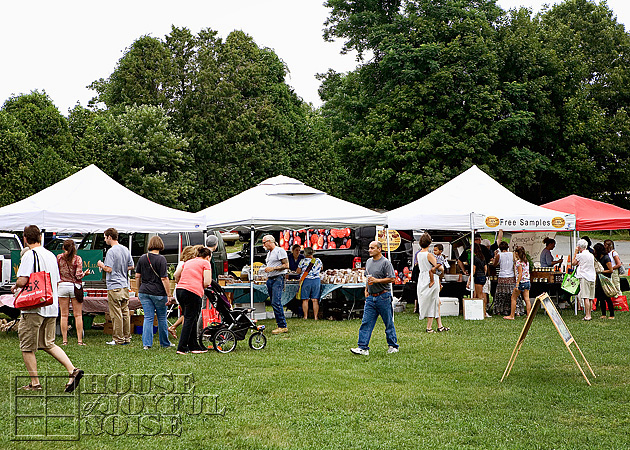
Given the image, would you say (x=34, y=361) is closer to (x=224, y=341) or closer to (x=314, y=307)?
(x=224, y=341)

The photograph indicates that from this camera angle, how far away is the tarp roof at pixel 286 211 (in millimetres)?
14758

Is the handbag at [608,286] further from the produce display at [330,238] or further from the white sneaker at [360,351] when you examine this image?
the white sneaker at [360,351]

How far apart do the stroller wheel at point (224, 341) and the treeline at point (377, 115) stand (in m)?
17.8

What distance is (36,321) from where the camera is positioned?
25.2 feet

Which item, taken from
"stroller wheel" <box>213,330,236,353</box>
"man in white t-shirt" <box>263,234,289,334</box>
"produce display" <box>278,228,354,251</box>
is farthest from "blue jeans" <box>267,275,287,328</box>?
"produce display" <box>278,228,354,251</box>

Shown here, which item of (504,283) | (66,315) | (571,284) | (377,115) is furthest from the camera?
(377,115)

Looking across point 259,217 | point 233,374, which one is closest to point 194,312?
point 233,374

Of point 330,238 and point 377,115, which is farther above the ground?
point 377,115

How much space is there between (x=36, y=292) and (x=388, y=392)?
3.86 metres

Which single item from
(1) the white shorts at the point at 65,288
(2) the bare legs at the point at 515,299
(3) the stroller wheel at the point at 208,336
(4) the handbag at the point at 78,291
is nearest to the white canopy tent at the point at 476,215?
(2) the bare legs at the point at 515,299

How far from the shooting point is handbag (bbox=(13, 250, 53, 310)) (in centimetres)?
748

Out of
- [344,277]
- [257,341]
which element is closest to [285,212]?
[344,277]

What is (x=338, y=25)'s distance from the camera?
3294 centimetres

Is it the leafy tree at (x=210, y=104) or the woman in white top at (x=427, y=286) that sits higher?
the leafy tree at (x=210, y=104)
